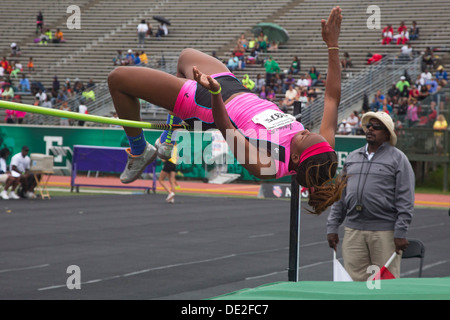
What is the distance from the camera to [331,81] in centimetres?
493

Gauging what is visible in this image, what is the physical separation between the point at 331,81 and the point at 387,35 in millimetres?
26136

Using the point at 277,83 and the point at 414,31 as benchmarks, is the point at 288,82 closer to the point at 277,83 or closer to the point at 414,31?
the point at 277,83

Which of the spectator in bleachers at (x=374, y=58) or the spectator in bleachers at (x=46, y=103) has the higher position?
the spectator in bleachers at (x=374, y=58)

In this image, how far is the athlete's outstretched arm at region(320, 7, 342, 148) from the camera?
4.88 metres

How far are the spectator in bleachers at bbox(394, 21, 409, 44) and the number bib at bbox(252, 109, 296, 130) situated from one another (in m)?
25.9

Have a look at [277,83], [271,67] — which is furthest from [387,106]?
[271,67]

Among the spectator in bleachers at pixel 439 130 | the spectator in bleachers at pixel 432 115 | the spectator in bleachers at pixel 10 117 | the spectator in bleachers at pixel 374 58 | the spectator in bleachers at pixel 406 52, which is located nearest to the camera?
the spectator in bleachers at pixel 439 130

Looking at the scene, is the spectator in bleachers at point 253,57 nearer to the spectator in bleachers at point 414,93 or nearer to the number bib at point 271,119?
the spectator in bleachers at point 414,93

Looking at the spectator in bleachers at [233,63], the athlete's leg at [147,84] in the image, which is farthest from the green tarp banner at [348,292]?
the spectator in bleachers at [233,63]

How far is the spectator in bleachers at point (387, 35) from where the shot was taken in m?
29.8

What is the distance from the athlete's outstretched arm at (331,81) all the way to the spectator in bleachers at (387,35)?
2594cm

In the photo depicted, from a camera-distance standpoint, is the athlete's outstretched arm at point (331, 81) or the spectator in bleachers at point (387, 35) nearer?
the athlete's outstretched arm at point (331, 81)

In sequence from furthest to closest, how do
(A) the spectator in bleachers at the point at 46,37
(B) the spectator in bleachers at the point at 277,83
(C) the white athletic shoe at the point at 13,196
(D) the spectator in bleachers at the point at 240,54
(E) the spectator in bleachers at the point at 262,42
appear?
(A) the spectator in bleachers at the point at 46,37 → (E) the spectator in bleachers at the point at 262,42 → (D) the spectator in bleachers at the point at 240,54 → (B) the spectator in bleachers at the point at 277,83 → (C) the white athletic shoe at the point at 13,196

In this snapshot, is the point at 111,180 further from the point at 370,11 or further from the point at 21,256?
the point at 21,256
